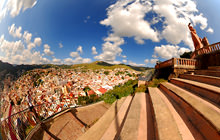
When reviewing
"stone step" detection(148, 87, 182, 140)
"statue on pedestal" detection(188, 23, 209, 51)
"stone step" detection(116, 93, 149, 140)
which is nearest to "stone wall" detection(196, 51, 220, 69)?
"statue on pedestal" detection(188, 23, 209, 51)

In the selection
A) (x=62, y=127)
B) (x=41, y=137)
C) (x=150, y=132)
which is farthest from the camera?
(x=62, y=127)

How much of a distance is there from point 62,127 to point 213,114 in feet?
26.3

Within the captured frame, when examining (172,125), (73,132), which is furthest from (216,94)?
(73,132)

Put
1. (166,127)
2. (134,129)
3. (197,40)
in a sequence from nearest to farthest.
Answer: (166,127)
(134,129)
(197,40)

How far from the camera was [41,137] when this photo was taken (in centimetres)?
501

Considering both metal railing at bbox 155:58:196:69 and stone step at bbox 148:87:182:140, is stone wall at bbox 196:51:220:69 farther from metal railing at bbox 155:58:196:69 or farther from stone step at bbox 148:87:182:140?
stone step at bbox 148:87:182:140

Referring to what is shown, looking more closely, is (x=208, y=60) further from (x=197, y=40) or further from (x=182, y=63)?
(x=197, y=40)

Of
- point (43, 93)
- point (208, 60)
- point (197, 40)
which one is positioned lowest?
point (43, 93)

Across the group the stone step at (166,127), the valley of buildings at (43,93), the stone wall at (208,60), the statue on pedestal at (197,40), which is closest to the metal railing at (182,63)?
the stone wall at (208,60)

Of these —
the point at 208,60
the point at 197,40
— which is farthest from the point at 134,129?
the point at 197,40

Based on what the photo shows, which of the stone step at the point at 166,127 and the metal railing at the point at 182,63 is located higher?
the metal railing at the point at 182,63

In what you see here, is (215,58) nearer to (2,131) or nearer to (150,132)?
(150,132)

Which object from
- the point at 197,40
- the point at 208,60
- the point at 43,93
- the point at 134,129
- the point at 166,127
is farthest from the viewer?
the point at 43,93

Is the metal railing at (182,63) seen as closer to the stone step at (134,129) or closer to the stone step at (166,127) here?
the stone step at (166,127)
